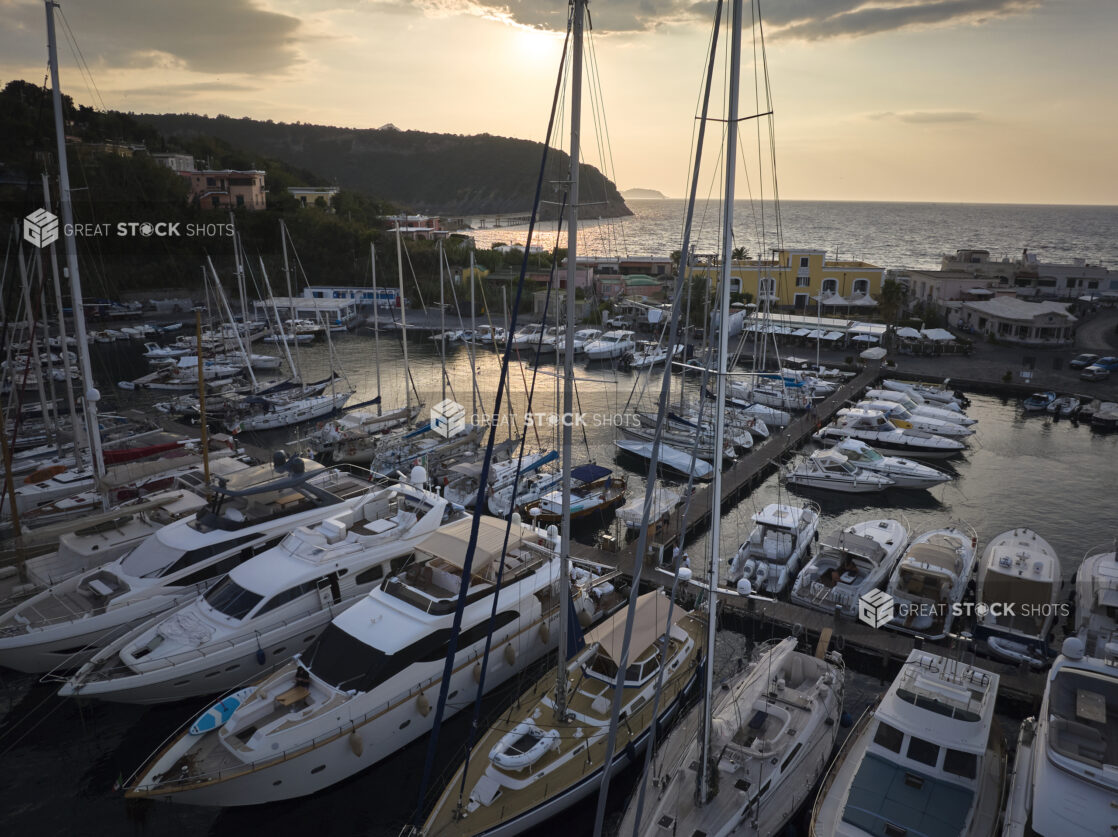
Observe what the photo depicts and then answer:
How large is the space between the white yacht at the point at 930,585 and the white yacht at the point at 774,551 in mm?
2658

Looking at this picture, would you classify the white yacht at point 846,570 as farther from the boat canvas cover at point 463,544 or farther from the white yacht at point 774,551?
the boat canvas cover at point 463,544

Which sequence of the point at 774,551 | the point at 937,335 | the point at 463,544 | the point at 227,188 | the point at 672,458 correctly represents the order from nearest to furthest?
the point at 463,544 < the point at 774,551 < the point at 672,458 < the point at 937,335 < the point at 227,188

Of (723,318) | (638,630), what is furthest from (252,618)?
(723,318)

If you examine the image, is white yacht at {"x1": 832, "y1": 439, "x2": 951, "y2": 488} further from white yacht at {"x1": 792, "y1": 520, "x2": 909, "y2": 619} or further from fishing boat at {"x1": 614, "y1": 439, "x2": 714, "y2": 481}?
white yacht at {"x1": 792, "y1": 520, "x2": 909, "y2": 619}

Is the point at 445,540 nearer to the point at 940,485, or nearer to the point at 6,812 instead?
the point at 6,812

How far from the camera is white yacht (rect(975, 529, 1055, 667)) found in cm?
1541

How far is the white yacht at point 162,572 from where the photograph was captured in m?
14.3

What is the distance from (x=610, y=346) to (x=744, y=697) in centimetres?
3705

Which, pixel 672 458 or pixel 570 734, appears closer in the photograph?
pixel 570 734

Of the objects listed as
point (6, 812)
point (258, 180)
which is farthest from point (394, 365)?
point (258, 180)

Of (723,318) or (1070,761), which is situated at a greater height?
(723,318)

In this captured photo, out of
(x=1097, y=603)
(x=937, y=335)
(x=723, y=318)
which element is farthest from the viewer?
(x=937, y=335)

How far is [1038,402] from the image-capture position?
120 ft

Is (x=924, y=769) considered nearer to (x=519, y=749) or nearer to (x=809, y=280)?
(x=519, y=749)
